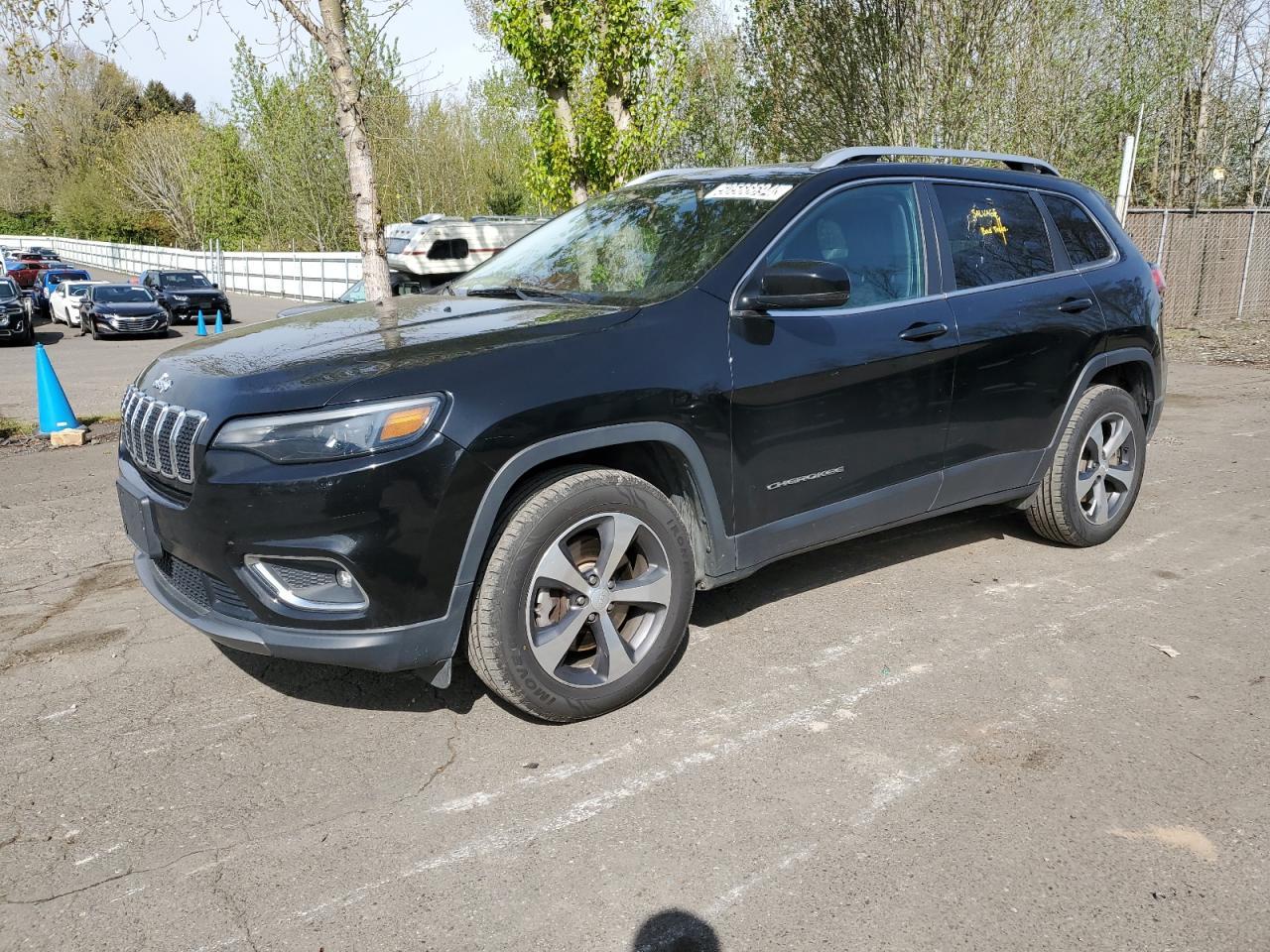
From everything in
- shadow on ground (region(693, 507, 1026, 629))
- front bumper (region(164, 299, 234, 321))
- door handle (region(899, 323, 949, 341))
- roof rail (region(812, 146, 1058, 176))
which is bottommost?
front bumper (region(164, 299, 234, 321))

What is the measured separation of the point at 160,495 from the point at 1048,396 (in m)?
3.77

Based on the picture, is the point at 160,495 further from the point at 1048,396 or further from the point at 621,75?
the point at 621,75

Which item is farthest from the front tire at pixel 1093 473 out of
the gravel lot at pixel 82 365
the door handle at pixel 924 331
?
the gravel lot at pixel 82 365

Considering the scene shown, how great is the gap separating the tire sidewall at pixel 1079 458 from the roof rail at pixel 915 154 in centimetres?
122

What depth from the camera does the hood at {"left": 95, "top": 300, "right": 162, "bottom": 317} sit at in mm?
24236

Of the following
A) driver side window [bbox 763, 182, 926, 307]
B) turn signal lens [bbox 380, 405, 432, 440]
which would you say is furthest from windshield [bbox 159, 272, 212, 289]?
turn signal lens [bbox 380, 405, 432, 440]

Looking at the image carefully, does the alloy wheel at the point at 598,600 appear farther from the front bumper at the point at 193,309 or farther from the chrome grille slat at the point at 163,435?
the front bumper at the point at 193,309

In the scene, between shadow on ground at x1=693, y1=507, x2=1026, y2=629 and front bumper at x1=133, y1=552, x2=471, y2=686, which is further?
shadow on ground at x1=693, y1=507, x2=1026, y2=629

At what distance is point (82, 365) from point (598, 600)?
57.9ft

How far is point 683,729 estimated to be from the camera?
3.40m

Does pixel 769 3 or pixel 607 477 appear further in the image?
pixel 769 3

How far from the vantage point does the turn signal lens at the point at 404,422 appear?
9.57 ft

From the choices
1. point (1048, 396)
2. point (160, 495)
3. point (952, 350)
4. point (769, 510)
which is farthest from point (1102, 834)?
point (160, 495)

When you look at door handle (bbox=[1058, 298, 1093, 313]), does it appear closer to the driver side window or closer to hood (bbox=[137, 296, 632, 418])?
the driver side window
